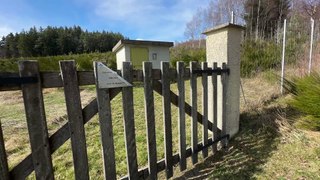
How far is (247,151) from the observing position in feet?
9.84

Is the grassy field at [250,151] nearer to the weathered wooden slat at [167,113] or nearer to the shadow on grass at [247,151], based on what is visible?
the shadow on grass at [247,151]

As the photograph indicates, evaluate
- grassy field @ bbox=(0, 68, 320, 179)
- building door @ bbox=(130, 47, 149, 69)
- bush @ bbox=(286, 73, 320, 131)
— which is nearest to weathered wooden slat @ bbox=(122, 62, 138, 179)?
grassy field @ bbox=(0, 68, 320, 179)

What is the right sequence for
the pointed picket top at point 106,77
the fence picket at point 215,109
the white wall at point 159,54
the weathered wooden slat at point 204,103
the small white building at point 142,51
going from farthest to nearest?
the white wall at point 159,54 → the small white building at point 142,51 → the fence picket at point 215,109 → the weathered wooden slat at point 204,103 → the pointed picket top at point 106,77

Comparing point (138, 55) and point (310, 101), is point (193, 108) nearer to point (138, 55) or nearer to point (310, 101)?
point (310, 101)

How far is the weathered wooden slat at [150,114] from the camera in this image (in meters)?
2.11

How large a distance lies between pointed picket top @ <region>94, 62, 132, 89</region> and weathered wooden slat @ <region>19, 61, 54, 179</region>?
448 mm

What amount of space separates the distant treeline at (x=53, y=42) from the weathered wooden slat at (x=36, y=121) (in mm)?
43974

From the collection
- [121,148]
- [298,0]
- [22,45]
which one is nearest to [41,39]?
[22,45]

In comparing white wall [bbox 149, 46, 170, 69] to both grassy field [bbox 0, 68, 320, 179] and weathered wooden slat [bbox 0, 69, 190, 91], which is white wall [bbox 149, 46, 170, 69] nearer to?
grassy field [bbox 0, 68, 320, 179]

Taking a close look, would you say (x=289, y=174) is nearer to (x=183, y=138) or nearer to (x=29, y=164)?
(x=183, y=138)

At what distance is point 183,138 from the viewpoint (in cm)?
259

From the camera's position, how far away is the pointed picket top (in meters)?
1.75

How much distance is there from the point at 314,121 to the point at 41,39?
167 ft

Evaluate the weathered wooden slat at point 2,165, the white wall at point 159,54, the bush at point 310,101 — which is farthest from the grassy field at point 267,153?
the white wall at point 159,54
